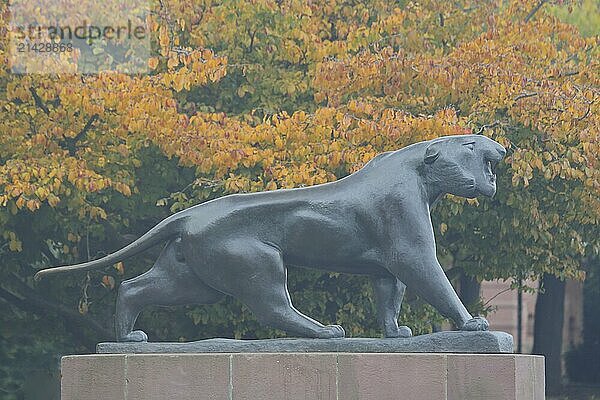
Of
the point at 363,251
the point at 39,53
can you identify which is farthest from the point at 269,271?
the point at 39,53

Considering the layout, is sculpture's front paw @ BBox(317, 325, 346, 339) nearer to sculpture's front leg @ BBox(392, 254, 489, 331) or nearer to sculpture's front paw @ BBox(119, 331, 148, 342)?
sculpture's front leg @ BBox(392, 254, 489, 331)

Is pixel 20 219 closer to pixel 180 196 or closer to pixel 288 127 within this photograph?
pixel 180 196

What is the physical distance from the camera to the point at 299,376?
10828 millimetres

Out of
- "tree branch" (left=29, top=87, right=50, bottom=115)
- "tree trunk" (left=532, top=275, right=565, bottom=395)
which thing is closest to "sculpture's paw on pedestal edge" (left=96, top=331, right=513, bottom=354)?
"tree branch" (left=29, top=87, right=50, bottom=115)

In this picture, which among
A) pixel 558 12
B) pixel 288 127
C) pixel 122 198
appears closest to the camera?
pixel 288 127

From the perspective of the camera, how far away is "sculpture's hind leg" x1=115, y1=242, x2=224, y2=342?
11617 millimetres

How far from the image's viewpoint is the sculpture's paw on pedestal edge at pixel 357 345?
1078 centimetres

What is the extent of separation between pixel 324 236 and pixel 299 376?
114 centimetres

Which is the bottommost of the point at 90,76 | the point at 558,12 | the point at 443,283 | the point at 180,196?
the point at 443,283

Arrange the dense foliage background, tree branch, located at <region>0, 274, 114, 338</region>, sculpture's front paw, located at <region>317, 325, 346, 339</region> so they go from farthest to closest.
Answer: tree branch, located at <region>0, 274, 114, 338</region>
the dense foliage background
sculpture's front paw, located at <region>317, 325, 346, 339</region>

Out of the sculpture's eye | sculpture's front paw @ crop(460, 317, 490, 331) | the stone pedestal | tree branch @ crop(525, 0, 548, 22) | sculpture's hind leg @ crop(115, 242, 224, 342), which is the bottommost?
the stone pedestal

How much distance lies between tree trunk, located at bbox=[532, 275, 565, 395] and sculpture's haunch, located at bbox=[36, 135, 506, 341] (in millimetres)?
15774

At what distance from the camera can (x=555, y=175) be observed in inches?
682

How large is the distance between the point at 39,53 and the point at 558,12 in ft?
39.9
